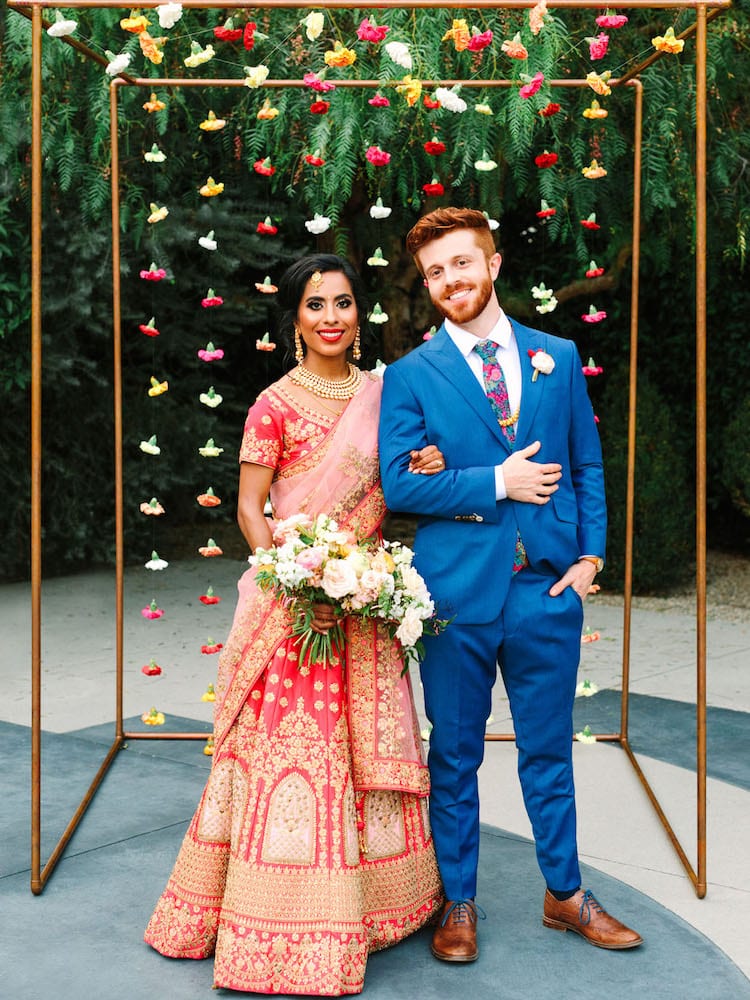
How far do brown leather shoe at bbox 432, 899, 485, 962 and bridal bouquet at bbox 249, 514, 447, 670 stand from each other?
0.65 meters

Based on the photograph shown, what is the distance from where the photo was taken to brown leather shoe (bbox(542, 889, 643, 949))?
9.77 feet

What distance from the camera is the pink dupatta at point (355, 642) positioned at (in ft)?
9.78

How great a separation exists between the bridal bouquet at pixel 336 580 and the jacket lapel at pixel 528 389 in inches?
16.1

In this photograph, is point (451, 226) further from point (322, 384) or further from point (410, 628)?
point (410, 628)

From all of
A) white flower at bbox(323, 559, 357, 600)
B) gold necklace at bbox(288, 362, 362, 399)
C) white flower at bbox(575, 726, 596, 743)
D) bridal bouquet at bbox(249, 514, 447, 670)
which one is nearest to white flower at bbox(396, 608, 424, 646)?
bridal bouquet at bbox(249, 514, 447, 670)

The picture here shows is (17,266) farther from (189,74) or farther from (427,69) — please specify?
(427,69)

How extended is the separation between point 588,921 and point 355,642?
875mm

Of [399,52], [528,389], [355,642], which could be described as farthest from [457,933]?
[399,52]

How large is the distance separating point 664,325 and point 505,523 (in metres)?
6.61

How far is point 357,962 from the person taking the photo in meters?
2.80

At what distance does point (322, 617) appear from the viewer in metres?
2.83

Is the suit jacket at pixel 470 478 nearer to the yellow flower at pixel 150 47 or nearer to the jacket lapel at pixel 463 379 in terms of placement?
the jacket lapel at pixel 463 379

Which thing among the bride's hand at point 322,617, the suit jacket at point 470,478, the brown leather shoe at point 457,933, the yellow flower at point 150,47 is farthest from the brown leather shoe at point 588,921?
the yellow flower at point 150,47

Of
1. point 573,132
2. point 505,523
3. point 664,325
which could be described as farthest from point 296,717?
point 664,325
